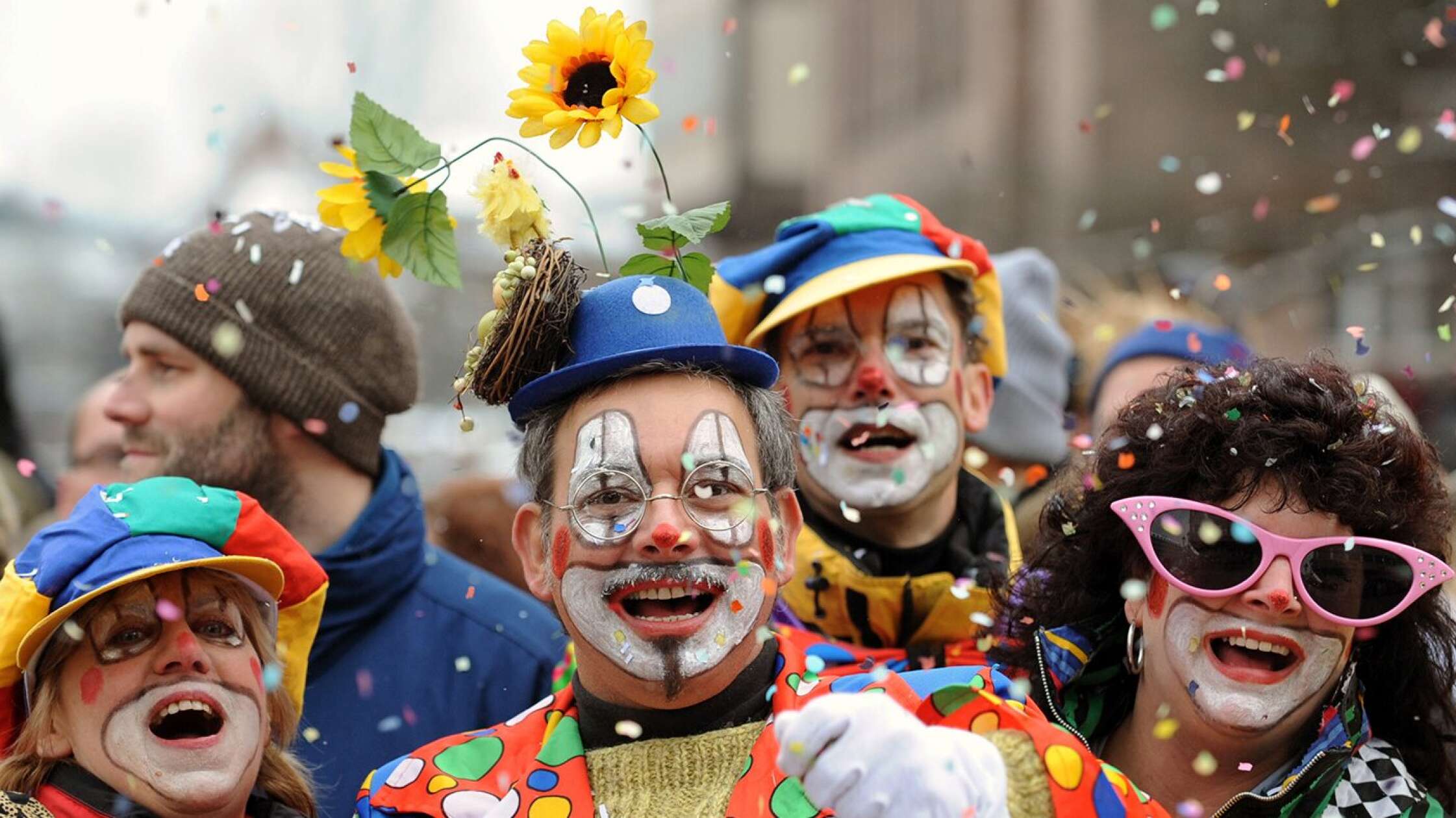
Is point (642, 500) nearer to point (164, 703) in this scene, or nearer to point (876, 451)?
point (164, 703)

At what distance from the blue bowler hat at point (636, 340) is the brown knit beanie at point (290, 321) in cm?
144

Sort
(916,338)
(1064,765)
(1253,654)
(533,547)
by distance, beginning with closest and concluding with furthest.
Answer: (1064,765), (1253,654), (533,547), (916,338)

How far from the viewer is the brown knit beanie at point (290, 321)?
15.1ft

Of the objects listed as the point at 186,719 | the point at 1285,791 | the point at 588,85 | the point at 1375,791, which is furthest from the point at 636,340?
the point at 1375,791

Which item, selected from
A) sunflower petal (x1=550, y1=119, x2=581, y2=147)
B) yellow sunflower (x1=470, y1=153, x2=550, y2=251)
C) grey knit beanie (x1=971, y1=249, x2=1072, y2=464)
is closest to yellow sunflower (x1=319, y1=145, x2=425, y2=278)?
yellow sunflower (x1=470, y1=153, x2=550, y2=251)

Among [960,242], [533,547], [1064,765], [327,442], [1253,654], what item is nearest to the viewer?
[1064,765]

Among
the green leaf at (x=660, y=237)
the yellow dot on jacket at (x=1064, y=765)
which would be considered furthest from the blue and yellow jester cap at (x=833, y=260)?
the yellow dot on jacket at (x=1064, y=765)

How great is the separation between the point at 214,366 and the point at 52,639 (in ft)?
4.71

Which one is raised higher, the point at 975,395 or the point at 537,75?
the point at 537,75

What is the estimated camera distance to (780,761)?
8.29ft

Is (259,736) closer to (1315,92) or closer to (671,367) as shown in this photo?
(671,367)

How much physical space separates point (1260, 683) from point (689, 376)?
120 cm

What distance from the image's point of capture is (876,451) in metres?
4.22

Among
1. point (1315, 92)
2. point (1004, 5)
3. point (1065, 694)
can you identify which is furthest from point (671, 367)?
point (1004, 5)
